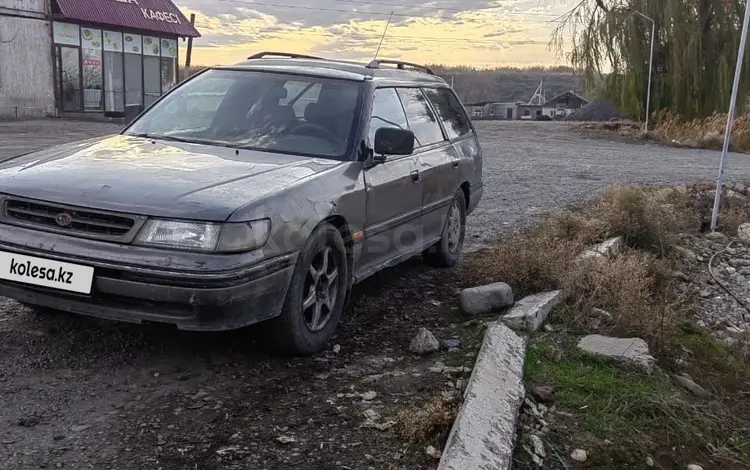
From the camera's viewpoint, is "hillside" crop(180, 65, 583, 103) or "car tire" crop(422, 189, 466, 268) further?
"hillside" crop(180, 65, 583, 103)

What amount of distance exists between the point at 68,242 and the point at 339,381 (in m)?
1.55

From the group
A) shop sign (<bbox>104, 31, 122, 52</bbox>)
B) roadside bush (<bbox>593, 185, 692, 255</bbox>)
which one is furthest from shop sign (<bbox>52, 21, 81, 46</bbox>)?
roadside bush (<bbox>593, 185, 692, 255</bbox>)

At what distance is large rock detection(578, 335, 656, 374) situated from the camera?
14.6ft

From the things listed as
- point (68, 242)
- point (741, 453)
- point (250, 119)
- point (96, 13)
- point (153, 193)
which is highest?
point (96, 13)

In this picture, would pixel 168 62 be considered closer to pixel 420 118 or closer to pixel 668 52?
pixel 668 52

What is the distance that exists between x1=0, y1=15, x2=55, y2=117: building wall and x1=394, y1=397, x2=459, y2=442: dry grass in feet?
86.9

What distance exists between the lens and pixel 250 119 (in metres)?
5.06

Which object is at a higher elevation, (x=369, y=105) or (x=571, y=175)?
(x=369, y=105)

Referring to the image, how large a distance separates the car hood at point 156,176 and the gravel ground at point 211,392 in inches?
34.9

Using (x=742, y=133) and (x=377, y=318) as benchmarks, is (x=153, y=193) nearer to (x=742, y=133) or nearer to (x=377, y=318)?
(x=377, y=318)

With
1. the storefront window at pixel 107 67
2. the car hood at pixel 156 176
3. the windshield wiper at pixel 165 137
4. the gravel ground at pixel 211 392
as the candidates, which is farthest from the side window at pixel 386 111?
the storefront window at pixel 107 67

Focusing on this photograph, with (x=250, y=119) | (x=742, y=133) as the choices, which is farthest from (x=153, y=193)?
(x=742, y=133)

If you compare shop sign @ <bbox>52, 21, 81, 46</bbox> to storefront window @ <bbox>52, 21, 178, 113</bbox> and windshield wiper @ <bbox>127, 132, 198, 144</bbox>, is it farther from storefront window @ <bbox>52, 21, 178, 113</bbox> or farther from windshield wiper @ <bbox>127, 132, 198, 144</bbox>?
windshield wiper @ <bbox>127, 132, 198, 144</bbox>

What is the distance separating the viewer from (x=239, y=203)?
368 cm
